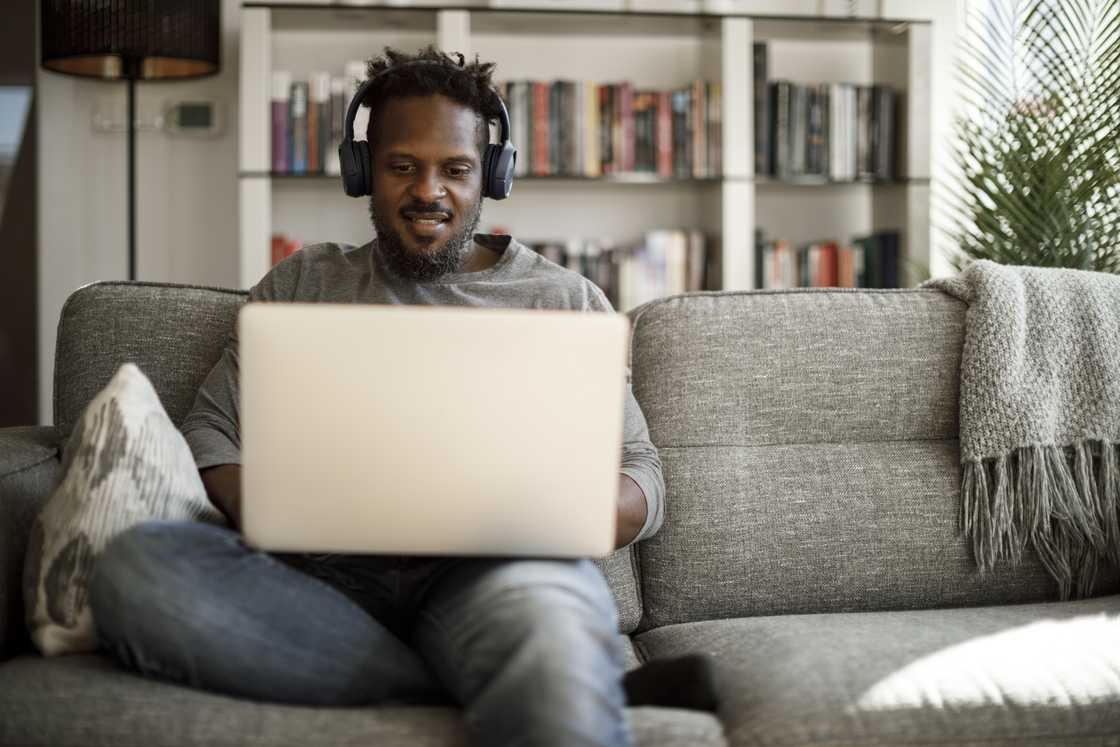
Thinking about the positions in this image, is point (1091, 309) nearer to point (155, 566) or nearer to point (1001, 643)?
point (1001, 643)

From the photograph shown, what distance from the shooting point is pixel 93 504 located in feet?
3.84

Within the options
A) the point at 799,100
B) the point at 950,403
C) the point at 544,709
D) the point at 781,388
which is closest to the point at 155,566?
the point at 544,709

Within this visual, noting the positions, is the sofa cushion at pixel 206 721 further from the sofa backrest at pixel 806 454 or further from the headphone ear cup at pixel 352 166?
the headphone ear cup at pixel 352 166

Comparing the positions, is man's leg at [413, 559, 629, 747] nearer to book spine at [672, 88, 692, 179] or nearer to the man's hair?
the man's hair

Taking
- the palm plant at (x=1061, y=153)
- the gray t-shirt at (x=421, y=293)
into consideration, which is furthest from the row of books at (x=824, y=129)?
the gray t-shirt at (x=421, y=293)

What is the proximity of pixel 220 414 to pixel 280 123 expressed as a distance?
1825 mm

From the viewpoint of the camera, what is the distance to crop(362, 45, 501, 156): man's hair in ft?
5.20

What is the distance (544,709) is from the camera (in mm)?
929

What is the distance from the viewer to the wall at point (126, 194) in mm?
3178

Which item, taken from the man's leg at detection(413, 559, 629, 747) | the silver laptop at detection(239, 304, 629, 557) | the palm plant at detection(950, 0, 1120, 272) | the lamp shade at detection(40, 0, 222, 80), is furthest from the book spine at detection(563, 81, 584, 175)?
the silver laptop at detection(239, 304, 629, 557)

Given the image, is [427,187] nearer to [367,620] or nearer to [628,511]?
[628,511]

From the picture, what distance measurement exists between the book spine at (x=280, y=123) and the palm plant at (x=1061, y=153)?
1.79 metres

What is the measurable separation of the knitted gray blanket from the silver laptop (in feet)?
2.65

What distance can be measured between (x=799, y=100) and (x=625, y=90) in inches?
20.6
